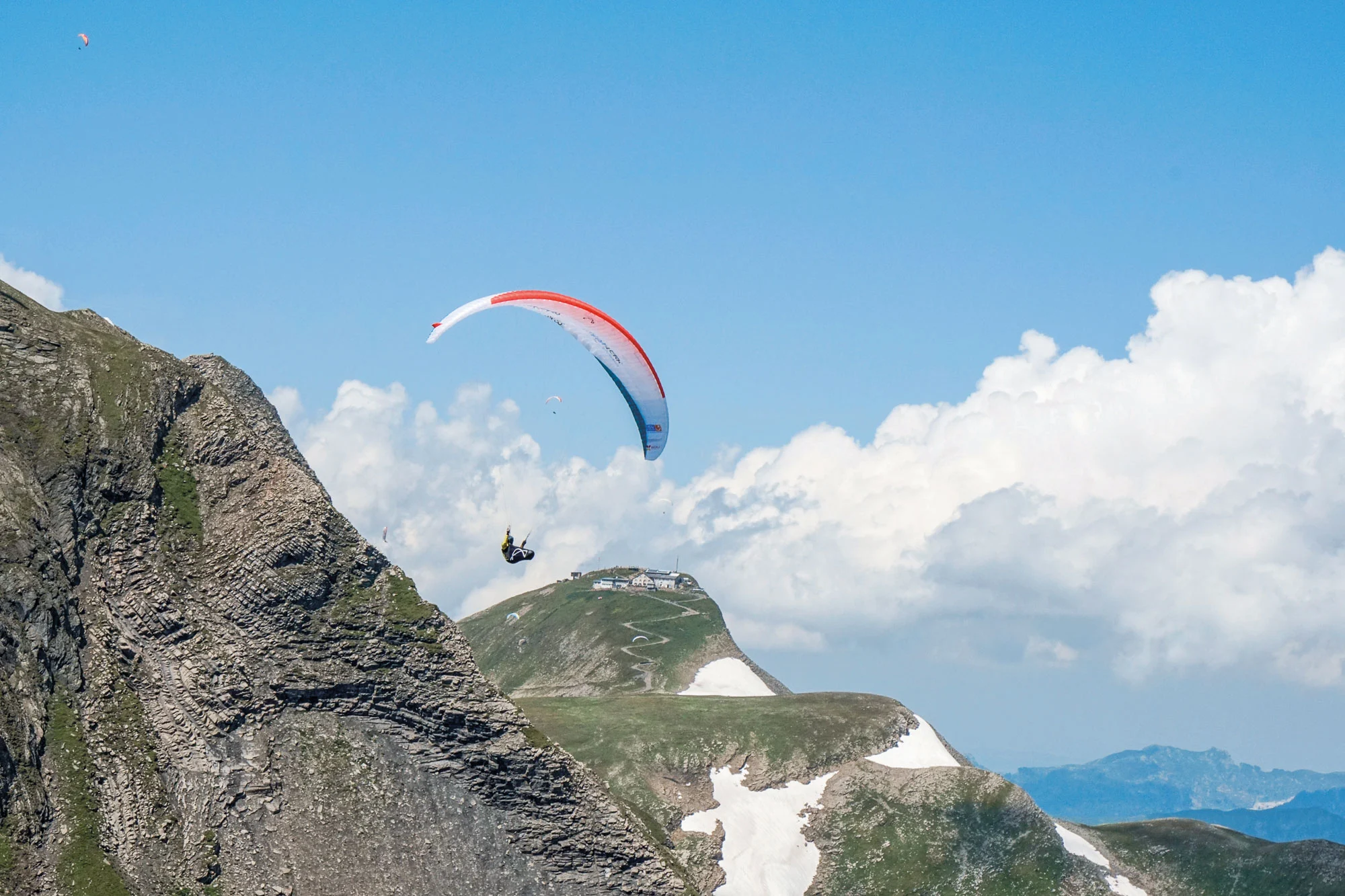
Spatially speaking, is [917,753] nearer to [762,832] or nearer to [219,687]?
[762,832]

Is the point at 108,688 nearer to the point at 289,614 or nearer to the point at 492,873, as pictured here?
the point at 289,614

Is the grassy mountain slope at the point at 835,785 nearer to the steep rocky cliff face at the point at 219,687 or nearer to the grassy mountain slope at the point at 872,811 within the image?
the grassy mountain slope at the point at 872,811

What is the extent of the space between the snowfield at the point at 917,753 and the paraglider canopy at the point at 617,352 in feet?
232

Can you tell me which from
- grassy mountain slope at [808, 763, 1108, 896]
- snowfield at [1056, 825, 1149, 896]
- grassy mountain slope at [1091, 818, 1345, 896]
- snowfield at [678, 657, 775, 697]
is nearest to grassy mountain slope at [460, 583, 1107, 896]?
grassy mountain slope at [808, 763, 1108, 896]

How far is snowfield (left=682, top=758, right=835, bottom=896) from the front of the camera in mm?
122875

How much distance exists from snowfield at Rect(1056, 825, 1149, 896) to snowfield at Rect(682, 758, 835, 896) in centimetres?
2415

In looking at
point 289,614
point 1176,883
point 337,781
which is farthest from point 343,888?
point 1176,883

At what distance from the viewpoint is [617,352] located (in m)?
Answer: 78.9

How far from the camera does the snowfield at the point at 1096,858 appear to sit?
131 m

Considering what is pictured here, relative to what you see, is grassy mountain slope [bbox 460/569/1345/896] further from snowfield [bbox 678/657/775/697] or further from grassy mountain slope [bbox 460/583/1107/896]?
snowfield [bbox 678/657/775/697]

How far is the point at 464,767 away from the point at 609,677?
352 feet

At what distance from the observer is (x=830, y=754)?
463 feet

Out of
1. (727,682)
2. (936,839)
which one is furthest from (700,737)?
(727,682)

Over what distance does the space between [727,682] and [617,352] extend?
107941 mm
